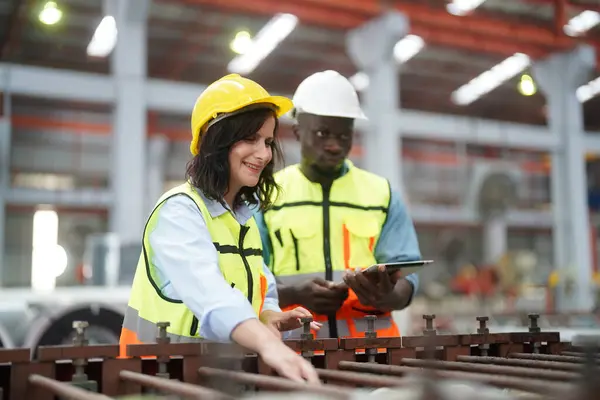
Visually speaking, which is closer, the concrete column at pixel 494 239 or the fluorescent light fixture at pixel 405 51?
the fluorescent light fixture at pixel 405 51

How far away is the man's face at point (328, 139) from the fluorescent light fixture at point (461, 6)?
8.63 metres

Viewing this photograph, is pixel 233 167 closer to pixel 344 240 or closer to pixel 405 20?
pixel 344 240

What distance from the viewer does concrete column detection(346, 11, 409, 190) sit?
32.8ft

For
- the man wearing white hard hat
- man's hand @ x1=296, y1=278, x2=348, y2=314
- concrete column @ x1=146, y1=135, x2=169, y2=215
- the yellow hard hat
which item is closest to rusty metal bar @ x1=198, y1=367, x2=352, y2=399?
the yellow hard hat

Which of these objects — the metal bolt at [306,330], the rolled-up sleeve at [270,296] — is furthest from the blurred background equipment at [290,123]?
the metal bolt at [306,330]

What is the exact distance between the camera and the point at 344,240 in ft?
9.37

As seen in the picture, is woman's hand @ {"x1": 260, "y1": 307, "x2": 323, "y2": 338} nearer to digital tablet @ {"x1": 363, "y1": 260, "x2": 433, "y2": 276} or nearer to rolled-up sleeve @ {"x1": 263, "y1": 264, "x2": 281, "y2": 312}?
rolled-up sleeve @ {"x1": 263, "y1": 264, "x2": 281, "y2": 312}

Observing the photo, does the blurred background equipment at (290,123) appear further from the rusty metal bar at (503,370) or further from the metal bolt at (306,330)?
the rusty metal bar at (503,370)

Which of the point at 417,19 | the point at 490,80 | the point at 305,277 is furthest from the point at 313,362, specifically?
the point at 490,80

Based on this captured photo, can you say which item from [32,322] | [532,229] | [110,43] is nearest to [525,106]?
[532,229]

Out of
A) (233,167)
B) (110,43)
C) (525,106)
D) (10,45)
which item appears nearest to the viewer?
(233,167)

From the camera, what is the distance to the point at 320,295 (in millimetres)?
2648

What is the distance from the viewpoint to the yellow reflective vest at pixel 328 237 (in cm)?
282

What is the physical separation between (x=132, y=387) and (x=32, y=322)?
4.63 m
